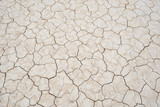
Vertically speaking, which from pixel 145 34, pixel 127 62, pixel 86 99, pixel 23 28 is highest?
pixel 23 28

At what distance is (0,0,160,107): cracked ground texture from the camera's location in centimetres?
125

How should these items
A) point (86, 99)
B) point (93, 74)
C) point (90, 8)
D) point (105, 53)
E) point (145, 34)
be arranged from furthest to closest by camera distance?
point (90, 8), point (145, 34), point (105, 53), point (93, 74), point (86, 99)

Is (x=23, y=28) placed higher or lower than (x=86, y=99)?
higher

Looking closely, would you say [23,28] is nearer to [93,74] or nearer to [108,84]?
[93,74]

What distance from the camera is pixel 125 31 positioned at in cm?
160

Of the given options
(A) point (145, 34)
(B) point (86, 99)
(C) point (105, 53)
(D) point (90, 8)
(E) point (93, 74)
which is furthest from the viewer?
(D) point (90, 8)

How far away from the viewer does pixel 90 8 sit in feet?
5.88

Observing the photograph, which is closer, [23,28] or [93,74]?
[93,74]

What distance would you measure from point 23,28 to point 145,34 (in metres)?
1.31

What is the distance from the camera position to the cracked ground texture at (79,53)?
49.4 inches

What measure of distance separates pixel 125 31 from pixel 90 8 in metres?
0.51

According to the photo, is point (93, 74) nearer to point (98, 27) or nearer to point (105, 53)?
point (105, 53)

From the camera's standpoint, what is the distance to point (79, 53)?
147 cm

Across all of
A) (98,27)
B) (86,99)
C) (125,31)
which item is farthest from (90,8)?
(86,99)
